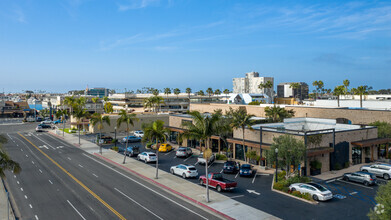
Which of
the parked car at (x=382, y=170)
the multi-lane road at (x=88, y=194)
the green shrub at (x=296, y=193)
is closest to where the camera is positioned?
the multi-lane road at (x=88, y=194)

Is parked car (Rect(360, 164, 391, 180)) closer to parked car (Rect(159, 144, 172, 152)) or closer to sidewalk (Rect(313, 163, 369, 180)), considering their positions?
sidewalk (Rect(313, 163, 369, 180))

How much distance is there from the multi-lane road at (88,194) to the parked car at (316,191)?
9.82 m

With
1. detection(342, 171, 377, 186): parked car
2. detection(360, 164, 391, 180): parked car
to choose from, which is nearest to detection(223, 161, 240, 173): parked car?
detection(342, 171, 377, 186): parked car

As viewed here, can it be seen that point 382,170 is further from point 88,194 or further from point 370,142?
point 88,194

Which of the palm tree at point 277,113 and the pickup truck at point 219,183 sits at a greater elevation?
the palm tree at point 277,113

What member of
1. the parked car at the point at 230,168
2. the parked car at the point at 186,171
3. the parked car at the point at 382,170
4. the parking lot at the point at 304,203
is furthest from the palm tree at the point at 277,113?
the parked car at the point at 186,171

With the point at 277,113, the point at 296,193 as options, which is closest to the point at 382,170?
the point at 296,193

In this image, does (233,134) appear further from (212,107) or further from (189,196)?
(212,107)

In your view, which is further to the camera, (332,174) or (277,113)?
(277,113)

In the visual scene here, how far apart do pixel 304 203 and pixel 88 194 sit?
19.6m

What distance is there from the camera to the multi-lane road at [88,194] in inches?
918

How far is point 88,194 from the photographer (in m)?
28.2

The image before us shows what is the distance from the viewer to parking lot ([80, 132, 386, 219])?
23.2 m

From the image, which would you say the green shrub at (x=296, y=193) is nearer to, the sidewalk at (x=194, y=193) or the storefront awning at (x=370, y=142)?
the sidewalk at (x=194, y=193)
